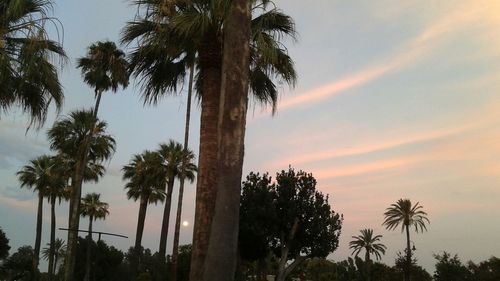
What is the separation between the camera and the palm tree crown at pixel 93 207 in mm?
59500

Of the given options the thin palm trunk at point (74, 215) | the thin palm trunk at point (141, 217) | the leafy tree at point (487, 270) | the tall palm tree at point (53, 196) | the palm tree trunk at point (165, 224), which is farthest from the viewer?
the leafy tree at point (487, 270)

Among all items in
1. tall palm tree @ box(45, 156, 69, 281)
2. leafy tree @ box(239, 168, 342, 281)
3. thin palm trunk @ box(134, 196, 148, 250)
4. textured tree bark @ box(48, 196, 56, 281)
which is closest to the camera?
leafy tree @ box(239, 168, 342, 281)

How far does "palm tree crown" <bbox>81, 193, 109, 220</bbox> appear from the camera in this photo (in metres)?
59.5

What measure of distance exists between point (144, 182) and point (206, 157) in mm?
35216

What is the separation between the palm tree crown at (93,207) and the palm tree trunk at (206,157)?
52454mm

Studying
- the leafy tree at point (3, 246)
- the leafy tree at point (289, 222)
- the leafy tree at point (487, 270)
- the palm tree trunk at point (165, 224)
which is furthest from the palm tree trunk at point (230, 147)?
the leafy tree at point (487, 270)

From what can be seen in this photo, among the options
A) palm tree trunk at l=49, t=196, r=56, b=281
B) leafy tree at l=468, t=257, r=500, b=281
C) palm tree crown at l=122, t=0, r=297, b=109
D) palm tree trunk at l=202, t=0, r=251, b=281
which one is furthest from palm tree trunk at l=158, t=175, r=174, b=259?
leafy tree at l=468, t=257, r=500, b=281

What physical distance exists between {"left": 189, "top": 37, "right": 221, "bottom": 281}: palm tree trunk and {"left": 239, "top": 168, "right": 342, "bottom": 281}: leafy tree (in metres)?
15.9

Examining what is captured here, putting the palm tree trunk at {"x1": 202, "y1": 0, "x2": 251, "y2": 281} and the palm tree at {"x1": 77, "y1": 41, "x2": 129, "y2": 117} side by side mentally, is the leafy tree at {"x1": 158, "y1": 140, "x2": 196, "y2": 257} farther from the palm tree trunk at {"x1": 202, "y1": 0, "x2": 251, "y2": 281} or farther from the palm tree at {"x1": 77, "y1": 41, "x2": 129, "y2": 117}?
the palm tree trunk at {"x1": 202, "y1": 0, "x2": 251, "y2": 281}

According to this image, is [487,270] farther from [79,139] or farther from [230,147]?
[230,147]

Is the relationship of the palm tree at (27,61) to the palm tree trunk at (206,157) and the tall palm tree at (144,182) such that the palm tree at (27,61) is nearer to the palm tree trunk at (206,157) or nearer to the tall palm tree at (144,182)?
the palm tree trunk at (206,157)

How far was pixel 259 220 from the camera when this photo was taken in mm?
25938

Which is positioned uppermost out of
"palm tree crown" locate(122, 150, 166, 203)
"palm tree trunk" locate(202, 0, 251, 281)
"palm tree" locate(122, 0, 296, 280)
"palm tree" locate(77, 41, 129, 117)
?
"palm tree" locate(77, 41, 129, 117)

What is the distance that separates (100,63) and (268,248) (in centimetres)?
1793
